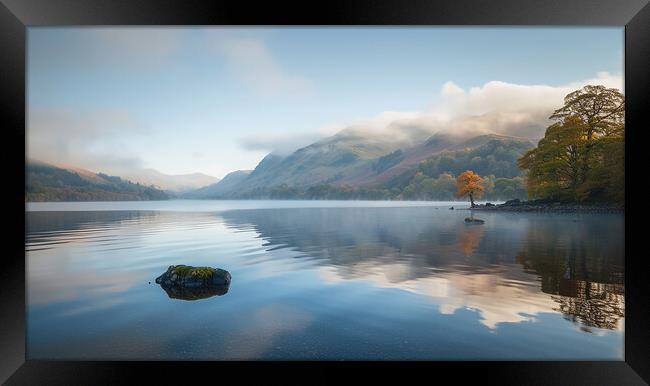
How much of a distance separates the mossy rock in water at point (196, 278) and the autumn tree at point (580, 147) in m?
34.3

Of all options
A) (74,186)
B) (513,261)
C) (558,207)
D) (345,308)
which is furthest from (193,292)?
(74,186)

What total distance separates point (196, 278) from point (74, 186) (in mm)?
146469

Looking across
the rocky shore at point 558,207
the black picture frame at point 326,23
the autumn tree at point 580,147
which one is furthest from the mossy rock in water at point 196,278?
the autumn tree at point 580,147

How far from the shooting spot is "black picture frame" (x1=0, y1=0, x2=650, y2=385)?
15.4 ft

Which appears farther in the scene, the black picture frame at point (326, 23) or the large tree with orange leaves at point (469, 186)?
the large tree with orange leaves at point (469, 186)

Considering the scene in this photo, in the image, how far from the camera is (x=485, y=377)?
467cm

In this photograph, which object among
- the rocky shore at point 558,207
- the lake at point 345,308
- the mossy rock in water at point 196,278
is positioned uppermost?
the rocky shore at point 558,207

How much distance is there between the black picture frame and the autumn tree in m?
31.9

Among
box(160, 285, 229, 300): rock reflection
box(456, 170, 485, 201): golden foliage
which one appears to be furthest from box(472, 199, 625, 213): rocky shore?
box(160, 285, 229, 300): rock reflection

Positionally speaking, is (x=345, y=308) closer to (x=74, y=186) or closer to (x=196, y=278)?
(x=196, y=278)

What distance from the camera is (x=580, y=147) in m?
33.5

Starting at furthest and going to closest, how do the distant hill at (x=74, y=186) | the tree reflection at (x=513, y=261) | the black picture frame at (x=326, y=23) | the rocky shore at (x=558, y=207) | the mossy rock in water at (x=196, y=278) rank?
the distant hill at (x=74, y=186), the rocky shore at (x=558, y=207), the mossy rock in water at (x=196, y=278), the tree reflection at (x=513, y=261), the black picture frame at (x=326, y=23)

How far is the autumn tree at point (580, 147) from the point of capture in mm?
30984

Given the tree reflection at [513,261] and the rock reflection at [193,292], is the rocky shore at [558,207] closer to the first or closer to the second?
the tree reflection at [513,261]
